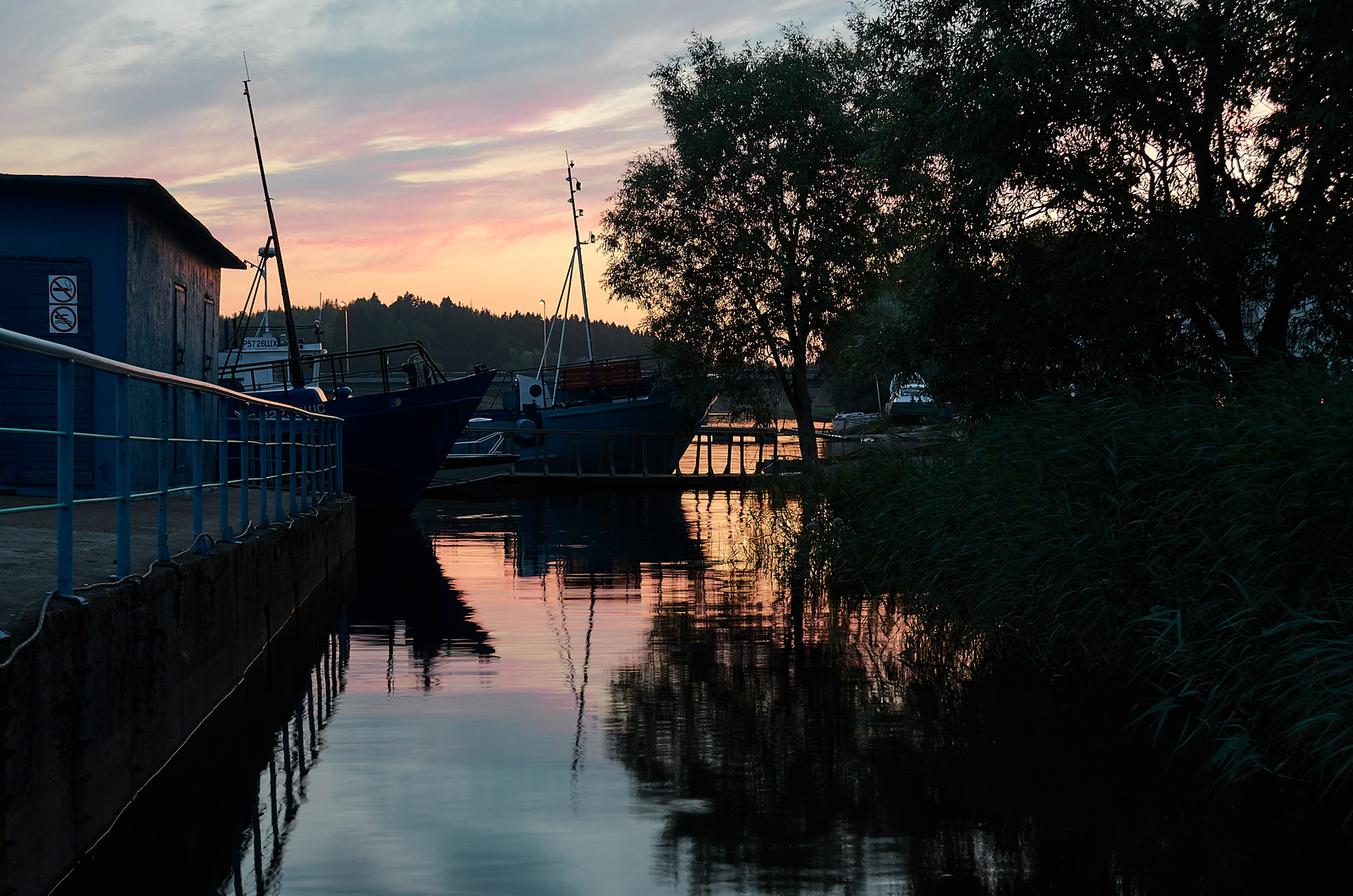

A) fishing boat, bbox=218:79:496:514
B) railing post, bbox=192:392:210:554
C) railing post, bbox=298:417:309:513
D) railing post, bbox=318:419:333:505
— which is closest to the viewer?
railing post, bbox=192:392:210:554

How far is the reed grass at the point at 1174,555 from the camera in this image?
18.5 feet

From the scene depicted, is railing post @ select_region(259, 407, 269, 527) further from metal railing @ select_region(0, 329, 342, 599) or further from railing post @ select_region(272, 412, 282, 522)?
railing post @ select_region(272, 412, 282, 522)

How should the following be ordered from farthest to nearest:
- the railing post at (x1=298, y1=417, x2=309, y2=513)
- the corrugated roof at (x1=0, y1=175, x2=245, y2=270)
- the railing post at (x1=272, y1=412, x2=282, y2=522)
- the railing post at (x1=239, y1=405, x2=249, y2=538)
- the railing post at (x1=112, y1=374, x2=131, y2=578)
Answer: the corrugated roof at (x1=0, y1=175, x2=245, y2=270) → the railing post at (x1=298, y1=417, x2=309, y2=513) → the railing post at (x1=272, y1=412, x2=282, y2=522) → the railing post at (x1=239, y1=405, x2=249, y2=538) → the railing post at (x1=112, y1=374, x2=131, y2=578)

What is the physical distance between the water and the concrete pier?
0.19 meters

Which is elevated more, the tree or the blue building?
the tree

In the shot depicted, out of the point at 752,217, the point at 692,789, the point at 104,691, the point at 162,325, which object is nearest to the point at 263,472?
the point at 104,691

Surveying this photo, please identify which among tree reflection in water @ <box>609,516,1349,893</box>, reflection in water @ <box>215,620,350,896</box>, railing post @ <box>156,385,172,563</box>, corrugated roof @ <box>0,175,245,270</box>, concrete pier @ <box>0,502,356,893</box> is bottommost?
tree reflection in water @ <box>609,516,1349,893</box>

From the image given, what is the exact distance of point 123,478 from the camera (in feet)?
17.8

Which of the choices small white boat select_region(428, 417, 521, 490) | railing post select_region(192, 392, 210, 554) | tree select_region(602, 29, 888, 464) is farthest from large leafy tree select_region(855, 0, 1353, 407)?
small white boat select_region(428, 417, 521, 490)

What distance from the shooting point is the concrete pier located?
3.80 m

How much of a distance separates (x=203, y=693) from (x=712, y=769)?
8.70 feet

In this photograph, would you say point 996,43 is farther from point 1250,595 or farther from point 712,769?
point 712,769

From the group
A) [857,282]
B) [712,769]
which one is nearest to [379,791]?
[712,769]

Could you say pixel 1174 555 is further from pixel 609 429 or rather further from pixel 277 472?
pixel 609 429
